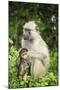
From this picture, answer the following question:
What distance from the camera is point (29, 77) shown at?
5.62ft

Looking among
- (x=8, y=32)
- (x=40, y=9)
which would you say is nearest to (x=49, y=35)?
(x=40, y=9)

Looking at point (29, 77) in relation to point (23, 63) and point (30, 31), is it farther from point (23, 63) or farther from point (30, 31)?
point (30, 31)

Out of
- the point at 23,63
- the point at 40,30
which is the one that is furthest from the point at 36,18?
the point at 23,63

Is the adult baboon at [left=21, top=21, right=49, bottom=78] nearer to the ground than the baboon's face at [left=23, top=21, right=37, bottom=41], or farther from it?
nearer to the ground

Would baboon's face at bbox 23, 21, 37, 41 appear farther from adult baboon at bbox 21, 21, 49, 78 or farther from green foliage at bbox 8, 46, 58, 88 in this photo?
green foliage at bbox 8, 46, 58, 88

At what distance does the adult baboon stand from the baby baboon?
0.03m

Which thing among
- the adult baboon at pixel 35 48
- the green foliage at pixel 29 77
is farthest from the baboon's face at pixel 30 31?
the green foliage at pixel 29 77

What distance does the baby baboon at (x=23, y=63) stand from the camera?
1.70 metres

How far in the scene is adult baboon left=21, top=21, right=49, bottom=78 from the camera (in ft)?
5.65

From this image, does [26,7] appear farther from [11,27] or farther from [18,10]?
[11,27]

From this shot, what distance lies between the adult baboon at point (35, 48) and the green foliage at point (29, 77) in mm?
40

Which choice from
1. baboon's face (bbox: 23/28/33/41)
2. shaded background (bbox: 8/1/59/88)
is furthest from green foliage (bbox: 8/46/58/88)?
baboon's face (bbox: 23/28/33/41)

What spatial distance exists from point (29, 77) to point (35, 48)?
216 millimetres

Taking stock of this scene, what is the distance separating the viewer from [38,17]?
1.76 m
